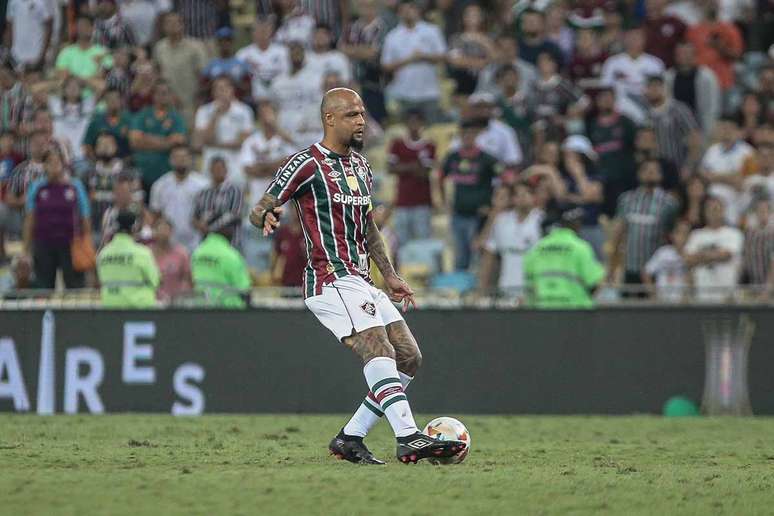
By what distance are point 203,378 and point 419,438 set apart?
7.12 meters

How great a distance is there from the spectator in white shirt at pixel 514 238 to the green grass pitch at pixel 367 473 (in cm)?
431

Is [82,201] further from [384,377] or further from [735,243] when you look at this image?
[384,377]

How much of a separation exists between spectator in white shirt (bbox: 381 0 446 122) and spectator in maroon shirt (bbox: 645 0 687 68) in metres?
2.97

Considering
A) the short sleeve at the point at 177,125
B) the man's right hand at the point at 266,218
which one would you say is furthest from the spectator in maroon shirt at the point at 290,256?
the man's right hand at the point at 266,218

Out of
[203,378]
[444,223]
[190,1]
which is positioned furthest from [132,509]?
[190,1]

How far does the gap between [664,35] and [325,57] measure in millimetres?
4840

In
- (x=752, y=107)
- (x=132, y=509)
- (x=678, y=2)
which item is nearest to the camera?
(x=132, y=509)

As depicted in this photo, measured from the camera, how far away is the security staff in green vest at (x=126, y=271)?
52.7ft

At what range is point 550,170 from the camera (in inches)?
721

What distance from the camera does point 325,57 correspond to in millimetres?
20500

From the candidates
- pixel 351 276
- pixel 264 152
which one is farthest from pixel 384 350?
pixel 264 152

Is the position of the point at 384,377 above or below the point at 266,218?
below

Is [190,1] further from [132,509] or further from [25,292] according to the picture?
[132,509]

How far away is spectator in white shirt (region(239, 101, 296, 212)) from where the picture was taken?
19625mm
